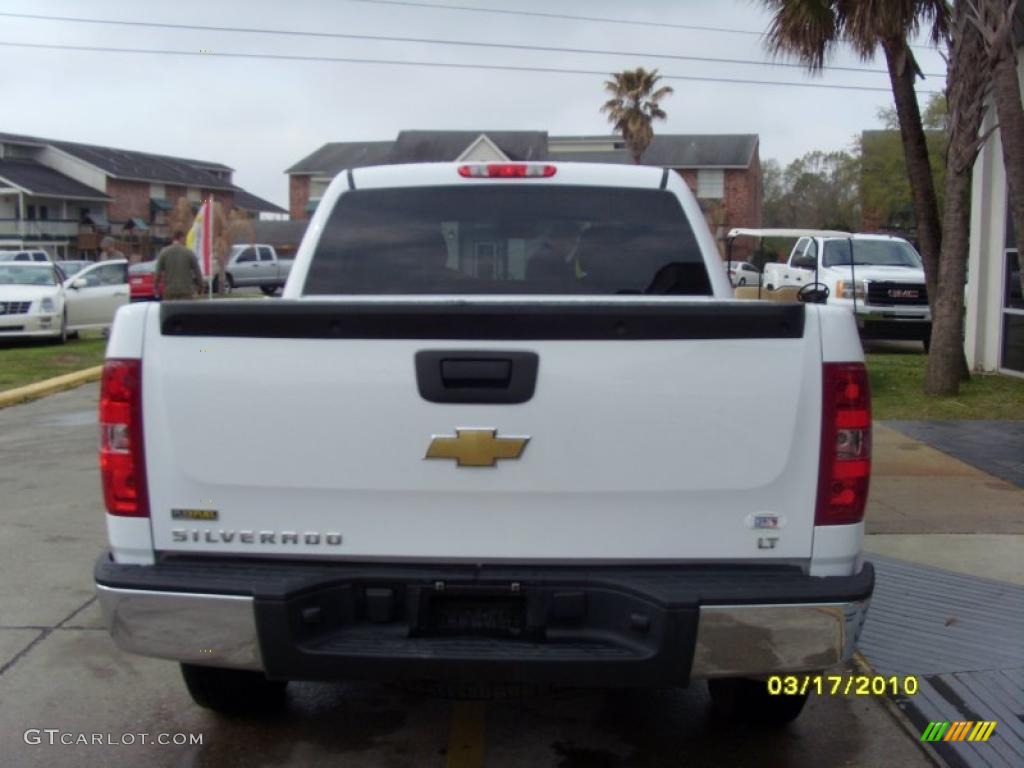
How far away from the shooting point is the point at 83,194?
202ft

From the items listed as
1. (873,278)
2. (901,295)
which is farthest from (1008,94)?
(873,278)

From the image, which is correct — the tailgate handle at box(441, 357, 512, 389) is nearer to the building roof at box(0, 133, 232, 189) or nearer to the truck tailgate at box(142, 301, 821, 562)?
the truck tailgate at box(142, 301, 821, 562)

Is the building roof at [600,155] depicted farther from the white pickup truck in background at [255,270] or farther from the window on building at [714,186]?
the white pickup truck in background at [255,270]

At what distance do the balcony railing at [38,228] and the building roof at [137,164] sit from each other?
425cm

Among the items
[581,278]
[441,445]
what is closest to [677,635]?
[441,445]

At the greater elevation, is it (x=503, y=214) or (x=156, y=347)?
(x=503, y=214)

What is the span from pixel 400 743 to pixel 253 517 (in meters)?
1.36

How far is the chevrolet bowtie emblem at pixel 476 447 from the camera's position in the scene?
322cm

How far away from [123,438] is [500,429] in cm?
111

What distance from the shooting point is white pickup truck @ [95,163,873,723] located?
10.5ft

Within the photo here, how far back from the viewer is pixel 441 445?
127 inches

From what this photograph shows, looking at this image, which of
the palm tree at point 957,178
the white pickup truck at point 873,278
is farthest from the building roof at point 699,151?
the palm tree at point 957,178

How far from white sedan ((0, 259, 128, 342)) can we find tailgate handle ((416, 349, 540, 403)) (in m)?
17.2

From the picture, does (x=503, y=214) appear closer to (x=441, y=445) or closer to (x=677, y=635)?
(x=441, y=445)
